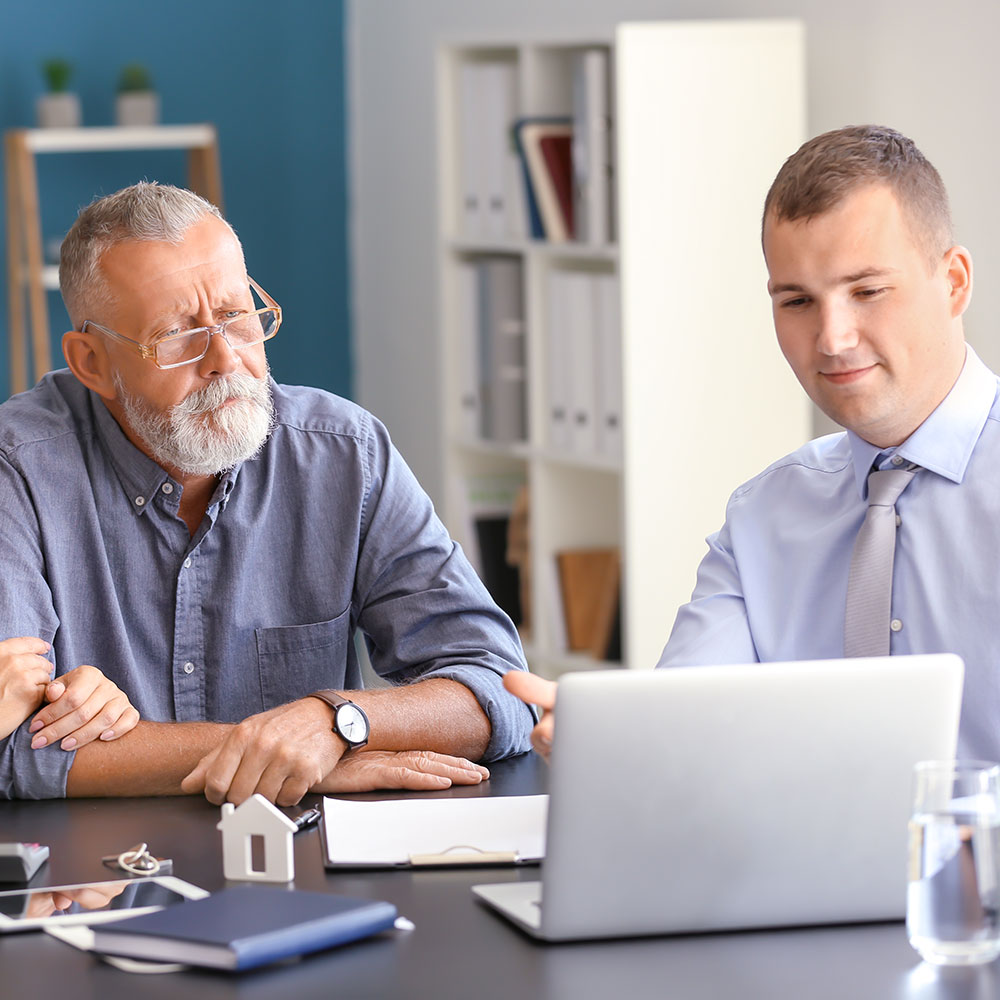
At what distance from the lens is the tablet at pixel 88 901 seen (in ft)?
4.03

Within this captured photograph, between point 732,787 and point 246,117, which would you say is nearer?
point 732,787

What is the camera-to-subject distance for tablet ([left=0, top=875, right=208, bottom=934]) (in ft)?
4.03

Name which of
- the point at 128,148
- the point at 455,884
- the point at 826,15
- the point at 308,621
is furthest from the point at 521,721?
the point at 128,148

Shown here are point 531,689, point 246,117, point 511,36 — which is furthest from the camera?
point 246,117

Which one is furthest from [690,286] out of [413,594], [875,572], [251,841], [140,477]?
[251,841]

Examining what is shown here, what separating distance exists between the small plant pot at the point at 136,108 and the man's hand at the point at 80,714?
3311 mm

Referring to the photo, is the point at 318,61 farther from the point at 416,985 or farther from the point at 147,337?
the point at 416,985

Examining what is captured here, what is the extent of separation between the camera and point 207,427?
1.90 m

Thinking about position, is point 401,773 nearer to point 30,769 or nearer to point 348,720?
point 348,720

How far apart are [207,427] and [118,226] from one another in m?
0.27

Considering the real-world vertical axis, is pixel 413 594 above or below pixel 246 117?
below

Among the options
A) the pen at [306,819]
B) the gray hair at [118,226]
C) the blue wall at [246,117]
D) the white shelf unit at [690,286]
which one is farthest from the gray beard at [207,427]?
the blue wall at [246,117]

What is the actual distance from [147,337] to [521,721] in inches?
25.5

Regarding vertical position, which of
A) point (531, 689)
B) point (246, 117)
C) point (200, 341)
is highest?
point (246, 117)
